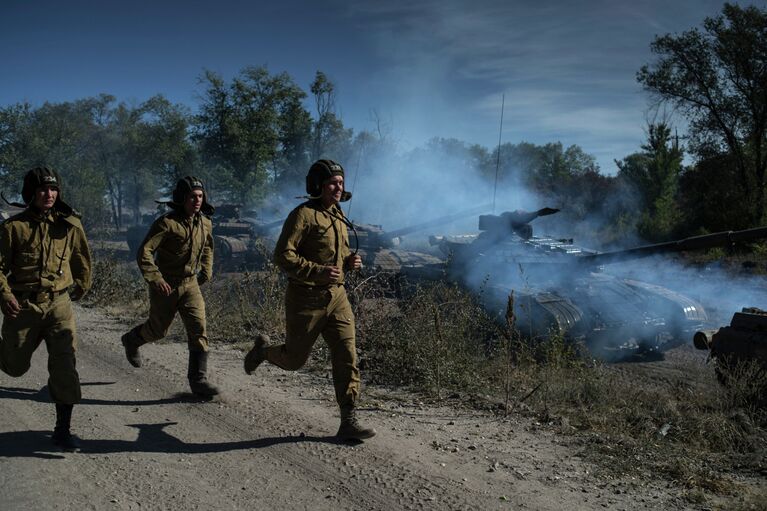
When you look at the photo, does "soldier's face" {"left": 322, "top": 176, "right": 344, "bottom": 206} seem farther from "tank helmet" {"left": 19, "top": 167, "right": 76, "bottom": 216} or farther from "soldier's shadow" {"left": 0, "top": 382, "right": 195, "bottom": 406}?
"soldier's shadow" {"left": 0, "top": 382, "right": 195, "bottom": 406}

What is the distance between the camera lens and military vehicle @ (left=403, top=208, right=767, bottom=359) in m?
8.77

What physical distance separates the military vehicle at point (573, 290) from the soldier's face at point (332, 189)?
431 centimetres

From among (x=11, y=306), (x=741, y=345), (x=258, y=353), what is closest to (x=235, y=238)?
(x=258, y=353)

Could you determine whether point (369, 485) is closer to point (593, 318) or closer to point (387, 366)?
point (387, 366)

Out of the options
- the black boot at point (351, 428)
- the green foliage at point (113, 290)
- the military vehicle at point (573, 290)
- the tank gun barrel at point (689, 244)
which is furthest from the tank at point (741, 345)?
the green foliage at point (113, 290)

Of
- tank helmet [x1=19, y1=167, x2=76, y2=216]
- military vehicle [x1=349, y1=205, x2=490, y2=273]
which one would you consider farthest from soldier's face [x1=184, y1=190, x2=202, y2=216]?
military vehicle [x1=349, y1=205, x2=490, y2=273]

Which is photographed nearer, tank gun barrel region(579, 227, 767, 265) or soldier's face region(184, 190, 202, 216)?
soldier's face region(184, 190, 202, 216)

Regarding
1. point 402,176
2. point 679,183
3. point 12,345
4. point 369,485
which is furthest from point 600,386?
point 402,176

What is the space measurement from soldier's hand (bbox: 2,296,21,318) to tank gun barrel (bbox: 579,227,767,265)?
790cm

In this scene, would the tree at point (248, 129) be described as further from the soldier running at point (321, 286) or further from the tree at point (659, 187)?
the soldier running at point (321, 286)

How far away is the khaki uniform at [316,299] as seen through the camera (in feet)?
14.0

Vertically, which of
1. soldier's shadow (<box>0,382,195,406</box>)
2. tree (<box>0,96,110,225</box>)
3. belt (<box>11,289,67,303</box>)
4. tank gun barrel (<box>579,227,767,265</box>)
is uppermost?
tree (<box>0,96,110,225</box>)

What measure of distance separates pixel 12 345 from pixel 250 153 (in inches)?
1085

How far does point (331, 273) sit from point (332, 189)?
64 cm
